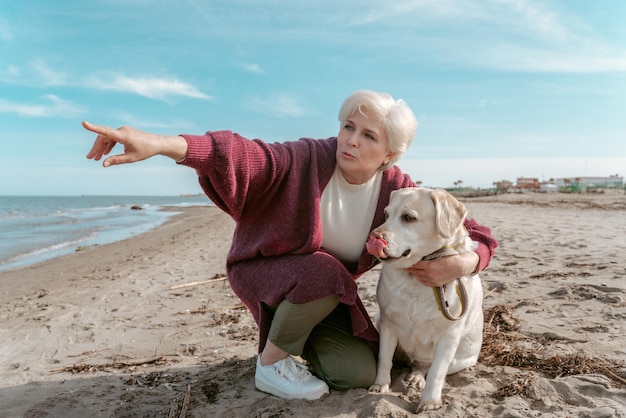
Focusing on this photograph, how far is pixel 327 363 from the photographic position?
10.1ft

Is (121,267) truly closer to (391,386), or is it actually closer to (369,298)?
(369,298)

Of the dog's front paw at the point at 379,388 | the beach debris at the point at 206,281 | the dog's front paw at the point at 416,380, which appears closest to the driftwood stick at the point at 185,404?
the dog's front paw at the point at 379,388

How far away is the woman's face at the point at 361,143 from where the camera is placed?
2.88 metres

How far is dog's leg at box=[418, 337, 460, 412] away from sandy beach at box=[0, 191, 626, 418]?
0.26 feet

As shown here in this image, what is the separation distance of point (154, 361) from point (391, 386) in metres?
1.90

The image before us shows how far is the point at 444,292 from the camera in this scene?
2.79m

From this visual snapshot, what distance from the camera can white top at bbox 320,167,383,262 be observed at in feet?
9.98

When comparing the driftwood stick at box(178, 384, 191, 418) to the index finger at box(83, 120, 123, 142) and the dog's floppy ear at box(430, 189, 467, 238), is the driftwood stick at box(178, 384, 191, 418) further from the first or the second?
the dog's floppy ear at box(430, 189, 467, 238)

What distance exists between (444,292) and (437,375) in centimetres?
48

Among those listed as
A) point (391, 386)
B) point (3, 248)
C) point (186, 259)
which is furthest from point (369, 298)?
point (3, 248)

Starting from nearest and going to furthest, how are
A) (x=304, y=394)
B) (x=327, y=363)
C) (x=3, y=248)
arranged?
1. (x=304, y=394)
2. (x=327, y=363)
3. (x=3, y=248)

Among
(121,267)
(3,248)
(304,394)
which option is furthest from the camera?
(3,248)

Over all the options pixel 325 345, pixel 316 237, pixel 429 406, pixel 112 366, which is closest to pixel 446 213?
pixel 316 237

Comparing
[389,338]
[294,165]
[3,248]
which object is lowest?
[3,248]
